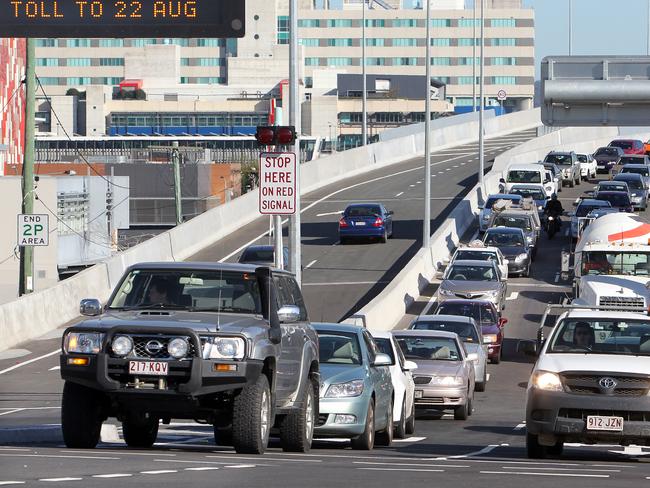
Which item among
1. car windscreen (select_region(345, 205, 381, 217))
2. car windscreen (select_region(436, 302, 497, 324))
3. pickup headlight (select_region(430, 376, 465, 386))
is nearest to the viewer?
pickup headlight (select_region(430, 376, 465, 386))

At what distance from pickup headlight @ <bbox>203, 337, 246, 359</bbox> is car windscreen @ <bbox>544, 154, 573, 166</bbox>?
63.5 m

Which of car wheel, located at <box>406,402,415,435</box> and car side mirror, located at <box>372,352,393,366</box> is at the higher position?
car side mirror, located at <box>372,352,393,366</box>

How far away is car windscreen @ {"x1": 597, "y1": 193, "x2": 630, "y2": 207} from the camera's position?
61.2m

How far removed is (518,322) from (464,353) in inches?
602

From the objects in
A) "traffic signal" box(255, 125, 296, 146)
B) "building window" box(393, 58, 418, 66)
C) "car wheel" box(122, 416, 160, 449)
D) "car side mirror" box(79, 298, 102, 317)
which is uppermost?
"building window" box(393, 58, 418, 66)

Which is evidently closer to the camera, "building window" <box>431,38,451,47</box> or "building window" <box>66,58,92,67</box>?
"building window" <box>66,58,92,67</box>

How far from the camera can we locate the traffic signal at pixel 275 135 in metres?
23.0

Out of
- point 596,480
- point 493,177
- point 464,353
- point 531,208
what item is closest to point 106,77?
point 493,177

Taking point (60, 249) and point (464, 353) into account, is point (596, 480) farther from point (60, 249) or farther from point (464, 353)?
point (60, 249)

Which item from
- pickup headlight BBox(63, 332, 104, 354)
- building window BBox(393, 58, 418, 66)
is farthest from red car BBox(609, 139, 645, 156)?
building window BBox(393, 58, 418, 66)

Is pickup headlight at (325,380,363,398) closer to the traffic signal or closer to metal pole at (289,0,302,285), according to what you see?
the traffic signal

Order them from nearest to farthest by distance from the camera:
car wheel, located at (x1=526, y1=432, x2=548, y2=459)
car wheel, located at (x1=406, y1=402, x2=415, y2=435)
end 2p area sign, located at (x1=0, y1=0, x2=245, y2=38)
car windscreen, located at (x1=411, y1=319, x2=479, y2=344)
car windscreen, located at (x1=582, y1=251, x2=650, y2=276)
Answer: end 2p area sign, located at (x1=0, y1=0, x2=245, y2=38)
car wheel, located at (x1=526, y1=432, x2=548, y2=459)
car wheel, located at (x1=406, y1=402, x2=415, y2=435)
car windscreen, located at (x1=411, y1=319, x2=479, y2=344)
car windscreen, located at (x1=582, y1=251, x2=650, y2=276)

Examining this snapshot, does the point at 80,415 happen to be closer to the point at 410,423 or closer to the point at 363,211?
the point at 410,423

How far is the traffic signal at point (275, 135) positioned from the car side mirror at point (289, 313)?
856cm
